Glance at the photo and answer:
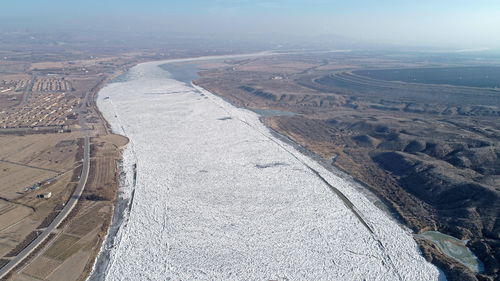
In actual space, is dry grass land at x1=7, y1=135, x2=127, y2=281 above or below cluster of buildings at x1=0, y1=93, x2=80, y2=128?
below

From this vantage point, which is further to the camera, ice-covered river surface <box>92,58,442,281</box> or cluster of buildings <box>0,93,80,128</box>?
cluster of buildings <box>0,93,80,128</box>

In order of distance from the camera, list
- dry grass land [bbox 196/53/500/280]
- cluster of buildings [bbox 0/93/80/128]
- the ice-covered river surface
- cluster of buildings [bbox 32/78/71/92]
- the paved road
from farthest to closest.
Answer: cluster of buildings [bbox 32/78/71/92] → cluster of buildings [bbox 0/93/80/128] → dry grass land [bbox 196/53/500/280] → the ice-covered river surface → the paved road

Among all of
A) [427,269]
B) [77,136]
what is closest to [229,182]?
[427,269]

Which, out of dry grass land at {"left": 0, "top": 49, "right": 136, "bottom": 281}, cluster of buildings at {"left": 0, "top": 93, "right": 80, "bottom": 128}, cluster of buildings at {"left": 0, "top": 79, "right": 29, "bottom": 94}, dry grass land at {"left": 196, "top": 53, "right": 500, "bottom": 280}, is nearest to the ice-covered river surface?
dry grass land at {"left": 0, "top": 49, "right": 136, "bottom": 281}

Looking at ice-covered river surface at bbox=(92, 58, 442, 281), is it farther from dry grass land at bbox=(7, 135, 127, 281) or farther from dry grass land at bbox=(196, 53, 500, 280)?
dry grass land at bbox=(196, 53, 500, 280)

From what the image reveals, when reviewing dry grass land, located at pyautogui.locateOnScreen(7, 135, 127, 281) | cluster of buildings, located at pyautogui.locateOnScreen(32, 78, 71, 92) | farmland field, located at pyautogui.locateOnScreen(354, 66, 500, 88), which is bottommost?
dry grass land, located at pyautogui.locateOnScreen(7, 135, 127, 281)

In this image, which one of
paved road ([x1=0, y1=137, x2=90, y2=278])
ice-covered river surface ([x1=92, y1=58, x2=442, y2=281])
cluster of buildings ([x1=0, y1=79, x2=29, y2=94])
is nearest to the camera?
paved road ([x1=0, y1=137, x2=90, y2=278])

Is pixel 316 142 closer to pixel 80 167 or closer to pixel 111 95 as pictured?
pixel 80 167

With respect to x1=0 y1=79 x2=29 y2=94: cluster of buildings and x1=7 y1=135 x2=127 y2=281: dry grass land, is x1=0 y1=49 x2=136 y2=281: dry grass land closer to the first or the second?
x1=7 y1=135 x2=127 y2=281: dry grass land

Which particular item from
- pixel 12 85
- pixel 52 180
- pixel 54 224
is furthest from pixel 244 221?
pixel 12 85
